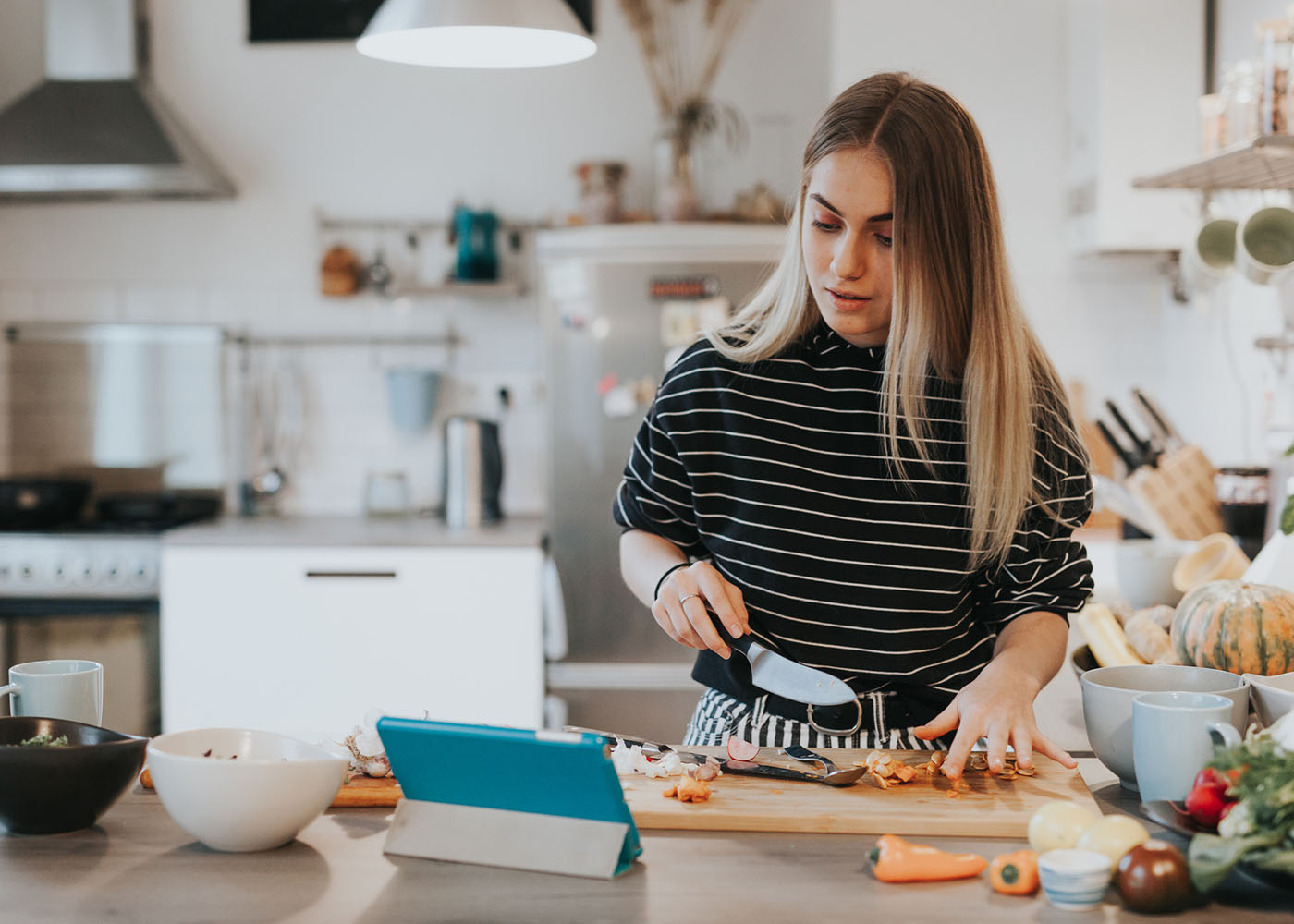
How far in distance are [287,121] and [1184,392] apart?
270cm

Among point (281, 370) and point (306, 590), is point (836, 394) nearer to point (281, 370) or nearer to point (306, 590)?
point (306, 590)

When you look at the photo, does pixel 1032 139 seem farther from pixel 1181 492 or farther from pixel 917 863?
pixel 917 863

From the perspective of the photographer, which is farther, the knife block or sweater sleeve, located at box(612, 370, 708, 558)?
the knife block

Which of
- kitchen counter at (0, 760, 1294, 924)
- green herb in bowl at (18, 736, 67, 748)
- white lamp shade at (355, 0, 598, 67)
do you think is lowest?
kitchen counter at (0, 760, 1294, 924)

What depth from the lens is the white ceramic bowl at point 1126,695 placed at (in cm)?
119

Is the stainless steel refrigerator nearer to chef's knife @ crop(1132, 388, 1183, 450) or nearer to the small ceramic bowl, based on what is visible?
chef's knife @ crop(1132, 388, 1183, 450)

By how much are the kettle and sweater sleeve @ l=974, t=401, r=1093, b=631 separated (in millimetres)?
2235

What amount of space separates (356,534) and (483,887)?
8.12 ft

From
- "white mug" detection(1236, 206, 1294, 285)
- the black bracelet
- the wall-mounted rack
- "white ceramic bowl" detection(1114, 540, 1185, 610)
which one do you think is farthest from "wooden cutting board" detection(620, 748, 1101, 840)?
the wall-mounted rack

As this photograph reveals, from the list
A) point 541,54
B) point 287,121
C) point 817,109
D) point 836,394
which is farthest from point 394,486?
point 836,394

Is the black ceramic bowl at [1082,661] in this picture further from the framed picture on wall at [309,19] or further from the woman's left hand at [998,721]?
the framed picture on wall at [309,19]

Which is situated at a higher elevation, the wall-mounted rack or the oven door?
the wall-mounted rack

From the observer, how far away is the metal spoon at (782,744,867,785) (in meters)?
1.14

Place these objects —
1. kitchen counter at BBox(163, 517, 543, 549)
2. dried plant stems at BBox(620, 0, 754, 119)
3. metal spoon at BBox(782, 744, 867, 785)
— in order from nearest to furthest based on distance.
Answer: metal spoon at BBox(782, 744, 867, 785) → kitchen counter at BBox(163, 517, 543, 549) → dried plant stems at BBox(620, 0, 754, 119)
